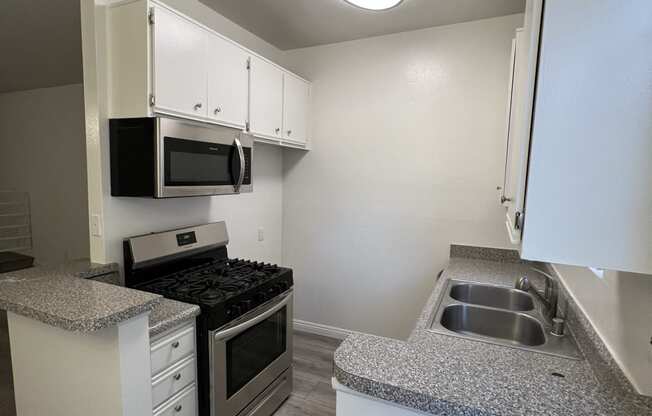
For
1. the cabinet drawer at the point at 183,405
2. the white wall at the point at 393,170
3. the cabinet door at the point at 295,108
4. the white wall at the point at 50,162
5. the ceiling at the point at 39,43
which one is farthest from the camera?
the white wall at the point at 50,162

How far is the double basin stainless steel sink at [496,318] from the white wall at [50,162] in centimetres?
465

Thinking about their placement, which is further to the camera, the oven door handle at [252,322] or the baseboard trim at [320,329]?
the baseboard trim at [320,329]

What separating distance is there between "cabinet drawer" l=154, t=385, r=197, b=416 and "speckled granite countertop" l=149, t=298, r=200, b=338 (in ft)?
1.16

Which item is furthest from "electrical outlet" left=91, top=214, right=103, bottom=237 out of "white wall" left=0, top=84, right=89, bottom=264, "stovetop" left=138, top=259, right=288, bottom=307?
"white wall" left=0, top=84, right=89, bottom=264

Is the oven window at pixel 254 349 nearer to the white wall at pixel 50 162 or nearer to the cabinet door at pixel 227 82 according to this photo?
the cabinet door at pixel 227 82

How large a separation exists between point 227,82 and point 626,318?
2135mm

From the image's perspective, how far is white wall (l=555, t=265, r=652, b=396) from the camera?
0.82 meters

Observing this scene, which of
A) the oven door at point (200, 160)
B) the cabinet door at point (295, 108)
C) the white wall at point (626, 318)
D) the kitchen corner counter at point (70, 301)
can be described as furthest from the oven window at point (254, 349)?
the white wall at point (626, 318)

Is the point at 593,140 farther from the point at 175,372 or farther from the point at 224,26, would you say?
the point at 224,26

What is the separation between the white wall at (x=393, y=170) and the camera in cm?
258

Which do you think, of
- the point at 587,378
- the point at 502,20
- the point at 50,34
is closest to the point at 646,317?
the point at 587,378

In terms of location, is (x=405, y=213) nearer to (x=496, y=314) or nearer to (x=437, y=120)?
(x=437, y=120)

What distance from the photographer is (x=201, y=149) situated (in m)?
1.93

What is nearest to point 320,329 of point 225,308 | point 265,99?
point 225,308
